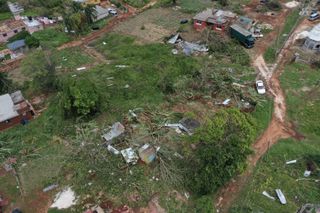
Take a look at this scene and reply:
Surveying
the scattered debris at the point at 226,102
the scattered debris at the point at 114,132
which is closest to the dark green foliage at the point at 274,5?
the scattered debris at the point at 226,102

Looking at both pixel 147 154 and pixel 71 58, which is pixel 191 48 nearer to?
pixel 71 58

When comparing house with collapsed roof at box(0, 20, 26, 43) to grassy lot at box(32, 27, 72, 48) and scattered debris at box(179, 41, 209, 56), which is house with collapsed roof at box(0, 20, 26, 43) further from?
scattered debris at box(179, 41, 209, 56)

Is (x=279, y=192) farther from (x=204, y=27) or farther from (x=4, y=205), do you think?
(x=204, y=27)

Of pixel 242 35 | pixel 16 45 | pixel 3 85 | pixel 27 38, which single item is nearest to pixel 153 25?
pixel 242 35

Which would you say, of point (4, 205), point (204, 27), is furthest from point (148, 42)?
point (4, 205)

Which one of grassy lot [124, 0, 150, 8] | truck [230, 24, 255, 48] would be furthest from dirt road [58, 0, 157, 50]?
truck [230, 24, 255, 48]

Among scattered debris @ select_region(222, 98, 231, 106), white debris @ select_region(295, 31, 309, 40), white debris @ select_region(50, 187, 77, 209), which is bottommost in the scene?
white debris @ select_region(50, 187, 77, 209)
